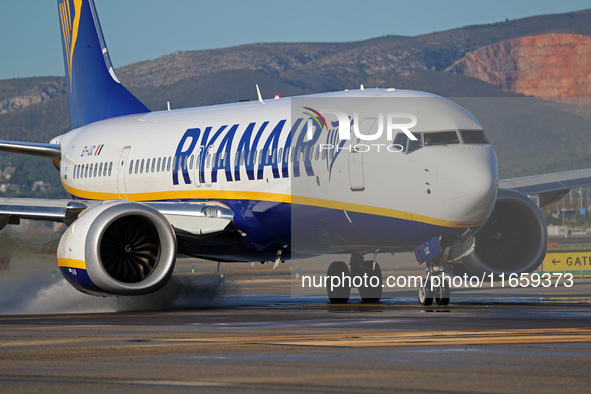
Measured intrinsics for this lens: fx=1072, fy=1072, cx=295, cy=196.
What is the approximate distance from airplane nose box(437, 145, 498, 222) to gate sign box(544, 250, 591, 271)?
25.3m

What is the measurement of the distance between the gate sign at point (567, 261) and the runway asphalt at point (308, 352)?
2474 centimetres

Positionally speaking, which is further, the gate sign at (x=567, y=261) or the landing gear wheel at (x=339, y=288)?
the gate sign at (x=567, y=261)

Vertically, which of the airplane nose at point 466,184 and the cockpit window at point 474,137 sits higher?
the cockpit window at point 474,137

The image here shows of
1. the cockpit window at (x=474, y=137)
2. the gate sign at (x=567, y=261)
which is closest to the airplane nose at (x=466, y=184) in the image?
the cockpit window at (x=474, y=137)

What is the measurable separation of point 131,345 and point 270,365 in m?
2.63

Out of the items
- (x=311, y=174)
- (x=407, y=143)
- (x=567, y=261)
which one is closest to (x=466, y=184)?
(x=407, y=143)

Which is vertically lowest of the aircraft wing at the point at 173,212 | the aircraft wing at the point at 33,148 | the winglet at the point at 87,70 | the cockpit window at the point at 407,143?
the aircraft wing at the point at 173,212

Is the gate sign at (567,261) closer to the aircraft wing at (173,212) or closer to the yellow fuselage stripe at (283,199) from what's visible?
the yellow fuselage stripe at (283,199)

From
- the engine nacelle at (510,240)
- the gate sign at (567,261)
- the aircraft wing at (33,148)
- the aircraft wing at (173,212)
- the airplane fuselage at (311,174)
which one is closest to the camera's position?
the airplane fuselage at (311,174)

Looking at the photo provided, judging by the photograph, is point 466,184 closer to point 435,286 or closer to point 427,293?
point 435,286

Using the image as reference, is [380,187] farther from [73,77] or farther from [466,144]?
[73,77]

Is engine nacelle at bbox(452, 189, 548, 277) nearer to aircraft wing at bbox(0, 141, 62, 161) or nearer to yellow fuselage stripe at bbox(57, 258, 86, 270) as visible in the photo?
yellow fuselage stripe at bbox(57, 258, 86, 270)

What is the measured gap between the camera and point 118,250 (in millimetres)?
18984

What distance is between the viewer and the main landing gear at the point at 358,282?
74.5ft
